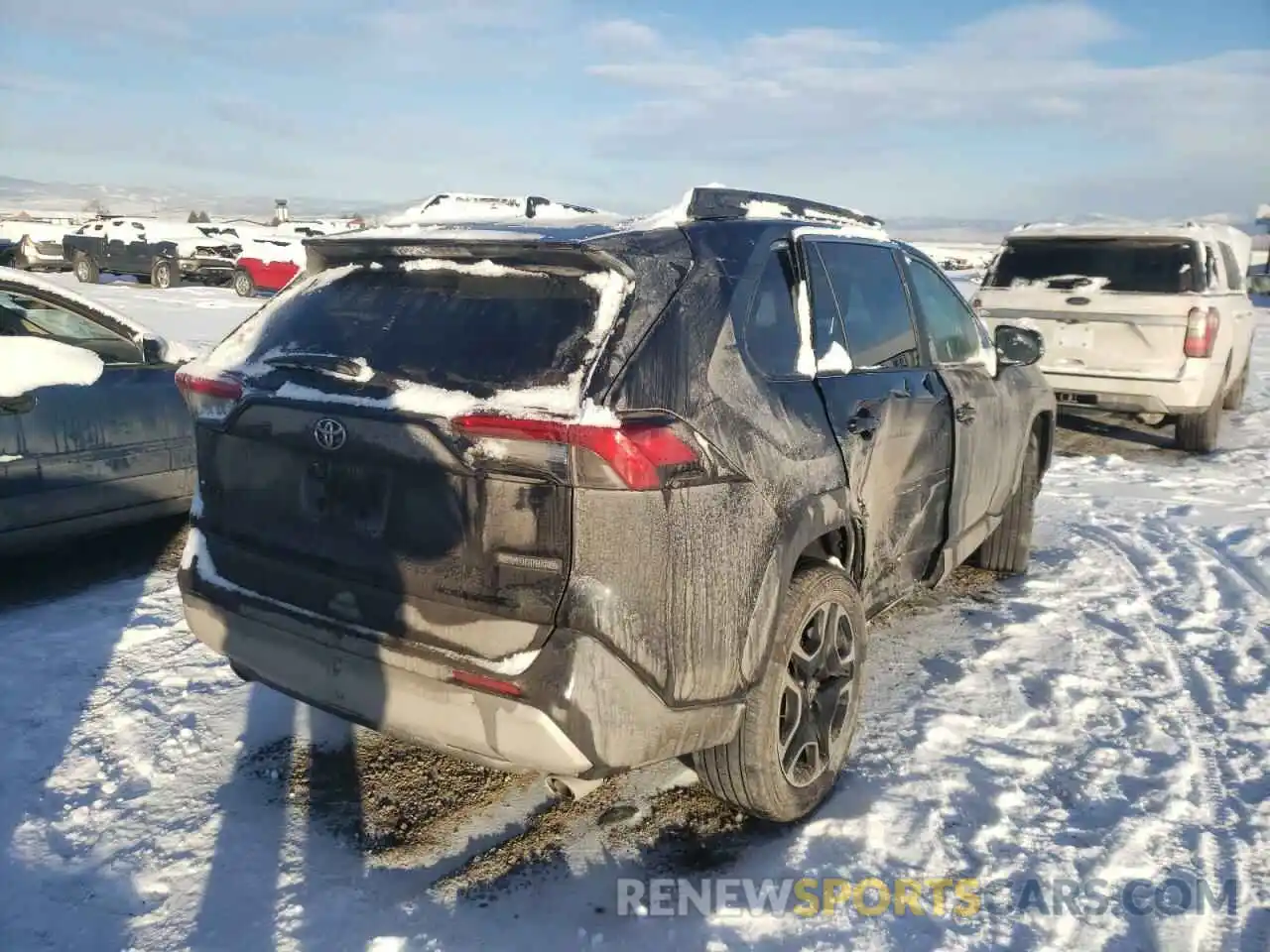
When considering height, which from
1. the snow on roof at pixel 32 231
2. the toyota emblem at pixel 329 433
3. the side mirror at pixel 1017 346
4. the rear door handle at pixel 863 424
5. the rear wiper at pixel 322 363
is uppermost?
the snow on roof at pixel 32 231

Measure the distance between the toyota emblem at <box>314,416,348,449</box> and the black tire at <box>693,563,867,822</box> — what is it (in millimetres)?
1314

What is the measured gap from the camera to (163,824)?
2906mm

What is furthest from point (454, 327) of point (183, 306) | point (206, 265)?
point (206, 265)

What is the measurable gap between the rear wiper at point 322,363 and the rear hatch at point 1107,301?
681 cm

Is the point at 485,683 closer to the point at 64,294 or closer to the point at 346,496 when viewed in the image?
the point at 346,496

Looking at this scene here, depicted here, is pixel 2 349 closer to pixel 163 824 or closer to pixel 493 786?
pixel 163 824

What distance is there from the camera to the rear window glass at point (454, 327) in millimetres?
2387

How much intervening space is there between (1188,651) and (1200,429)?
520cm

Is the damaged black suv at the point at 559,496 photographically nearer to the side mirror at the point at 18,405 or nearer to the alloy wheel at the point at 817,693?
the alloy wheel at the point at 817,693

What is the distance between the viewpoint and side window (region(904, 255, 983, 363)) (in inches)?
161

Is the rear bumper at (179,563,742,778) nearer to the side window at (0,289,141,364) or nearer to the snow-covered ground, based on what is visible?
the side window at (0,289,141,364)

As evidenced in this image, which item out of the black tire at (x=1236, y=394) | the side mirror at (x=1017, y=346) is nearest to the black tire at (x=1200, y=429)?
the black tire at (x=1236, y=394)

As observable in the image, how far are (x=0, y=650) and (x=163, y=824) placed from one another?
1663 millimetres

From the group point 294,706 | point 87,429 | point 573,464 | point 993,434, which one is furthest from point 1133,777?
point 87,429
